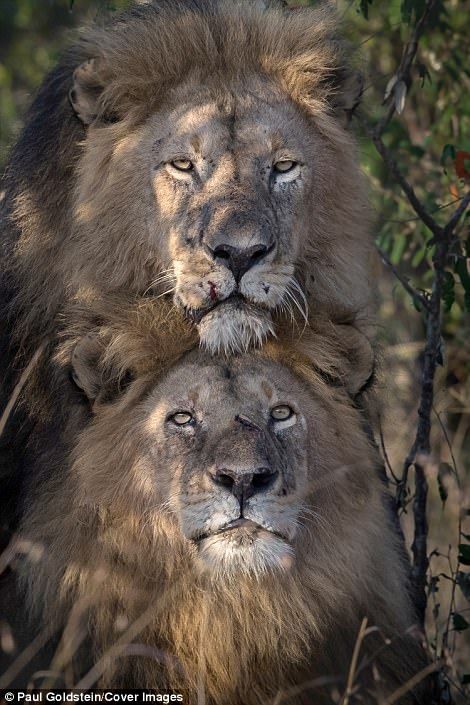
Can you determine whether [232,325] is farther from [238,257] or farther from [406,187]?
[406,187]

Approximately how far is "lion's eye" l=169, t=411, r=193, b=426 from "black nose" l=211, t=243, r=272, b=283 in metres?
0.49

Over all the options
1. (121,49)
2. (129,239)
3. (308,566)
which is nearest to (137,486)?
(308,566)

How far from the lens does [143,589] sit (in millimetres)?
4230

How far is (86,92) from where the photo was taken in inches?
186

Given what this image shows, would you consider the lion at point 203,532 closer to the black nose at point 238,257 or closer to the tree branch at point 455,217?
the black nose at point 238,257

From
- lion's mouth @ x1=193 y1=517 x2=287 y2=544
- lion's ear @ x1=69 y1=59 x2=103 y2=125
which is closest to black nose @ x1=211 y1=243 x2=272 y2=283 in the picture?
lion's mouth @ x1=193 y1=517 x2=287 y2=544

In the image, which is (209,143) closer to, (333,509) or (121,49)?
(121,49)

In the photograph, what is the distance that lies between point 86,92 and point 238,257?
1090 mm

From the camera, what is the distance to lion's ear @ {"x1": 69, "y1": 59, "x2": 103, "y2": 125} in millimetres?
4688

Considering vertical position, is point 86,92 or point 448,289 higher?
point 86,92

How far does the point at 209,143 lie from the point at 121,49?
58 centimetres

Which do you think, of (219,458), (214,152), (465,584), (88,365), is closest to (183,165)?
(214,152)

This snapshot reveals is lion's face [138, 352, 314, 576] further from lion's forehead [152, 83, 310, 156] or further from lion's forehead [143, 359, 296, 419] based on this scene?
lion's forehead [152, 83, 310, 156]

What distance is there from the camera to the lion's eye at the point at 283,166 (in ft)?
14.9
